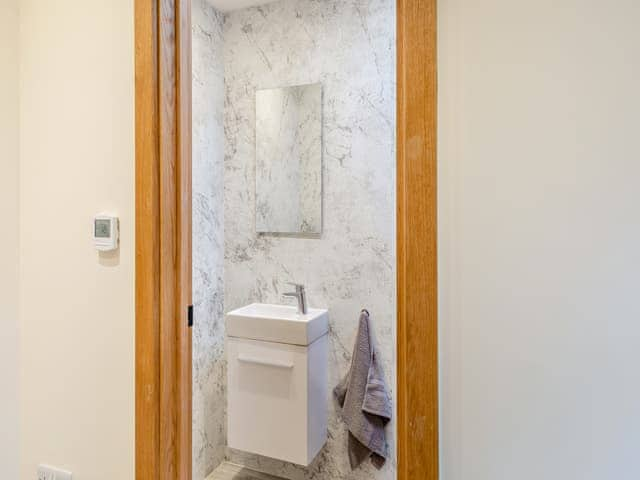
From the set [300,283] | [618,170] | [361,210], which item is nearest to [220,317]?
[300,283]

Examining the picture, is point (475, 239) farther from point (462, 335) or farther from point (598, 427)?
point (598, 427)

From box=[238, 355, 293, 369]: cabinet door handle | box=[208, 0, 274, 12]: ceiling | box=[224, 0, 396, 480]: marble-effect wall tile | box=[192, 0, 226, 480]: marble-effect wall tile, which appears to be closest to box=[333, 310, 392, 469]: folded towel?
box=[224, 0, 396, 480]: marble-effect wall tile

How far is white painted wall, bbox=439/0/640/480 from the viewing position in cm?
76

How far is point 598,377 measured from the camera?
2.54ft

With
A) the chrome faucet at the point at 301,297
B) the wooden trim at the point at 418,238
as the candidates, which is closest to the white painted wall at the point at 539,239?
the wooden trim at the point at 418,238

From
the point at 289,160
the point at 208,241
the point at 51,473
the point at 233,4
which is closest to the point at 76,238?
the point at 51,473

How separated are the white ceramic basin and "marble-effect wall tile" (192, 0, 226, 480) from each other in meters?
0.27

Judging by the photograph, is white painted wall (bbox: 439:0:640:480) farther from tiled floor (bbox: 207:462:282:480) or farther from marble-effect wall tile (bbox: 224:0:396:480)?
tiled floor (bbox: 207:462:282:480)

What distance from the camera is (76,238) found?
1303 millimetres

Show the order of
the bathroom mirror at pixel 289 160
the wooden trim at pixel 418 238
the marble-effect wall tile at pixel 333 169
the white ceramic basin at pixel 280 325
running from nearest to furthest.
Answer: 1. the wooden trim at pixel 418 238
2. the white ceramic basin at pixel 280 325
3. the marble-effect wall tile at pixel 333 169
4. the bathroom mirror at pixel 289 160

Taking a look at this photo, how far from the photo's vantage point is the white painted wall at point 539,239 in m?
0.76

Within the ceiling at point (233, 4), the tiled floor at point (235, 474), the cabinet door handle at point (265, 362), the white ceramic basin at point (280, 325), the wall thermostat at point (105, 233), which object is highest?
the ceiling at point (233, 4)

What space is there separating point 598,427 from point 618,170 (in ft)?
1.65

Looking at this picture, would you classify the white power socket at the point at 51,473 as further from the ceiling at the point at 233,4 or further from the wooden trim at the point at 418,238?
the ceiling at the point at 233,4
